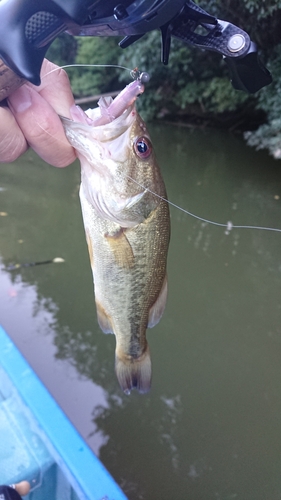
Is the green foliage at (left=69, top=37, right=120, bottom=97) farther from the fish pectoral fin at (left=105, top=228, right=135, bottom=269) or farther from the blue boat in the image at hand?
the fish pectoral fin at (left=105, top=228, right=135, bottom=269)

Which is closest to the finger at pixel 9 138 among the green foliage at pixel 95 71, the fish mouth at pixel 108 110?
the fish mouth at pixel 108 110

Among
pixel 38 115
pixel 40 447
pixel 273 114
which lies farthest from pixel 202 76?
pixel 38 115

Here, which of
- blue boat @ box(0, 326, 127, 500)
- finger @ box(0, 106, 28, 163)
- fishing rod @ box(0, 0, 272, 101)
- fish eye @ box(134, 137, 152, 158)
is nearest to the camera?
fishing rod @ box(0, 0, 272, 101)

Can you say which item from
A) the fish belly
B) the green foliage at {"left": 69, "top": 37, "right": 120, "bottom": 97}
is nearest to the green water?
the fish belly

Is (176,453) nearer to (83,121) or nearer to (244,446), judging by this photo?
(244,446)

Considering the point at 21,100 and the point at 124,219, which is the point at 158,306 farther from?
the point at 21,100

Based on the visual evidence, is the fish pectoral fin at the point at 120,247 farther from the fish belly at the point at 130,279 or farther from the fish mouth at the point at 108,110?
the fish mouth at the point at 108,110

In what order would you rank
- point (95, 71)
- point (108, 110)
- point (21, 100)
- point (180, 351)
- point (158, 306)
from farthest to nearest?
point (95, 71), point (180, 351), point (158, 306), point (108, 110), point (21, 100)
